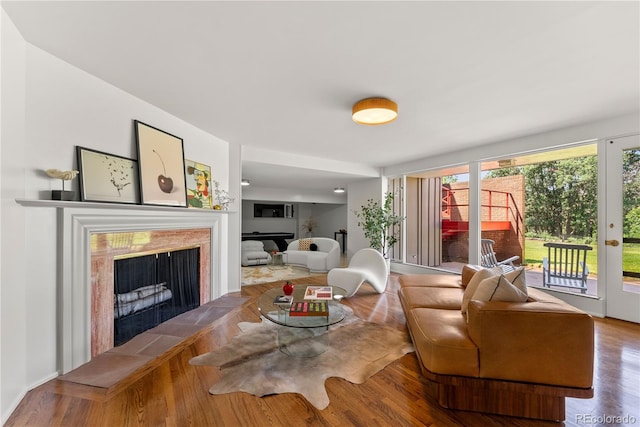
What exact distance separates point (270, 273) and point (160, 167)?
3465mm

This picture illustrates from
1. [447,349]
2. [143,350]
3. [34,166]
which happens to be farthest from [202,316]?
[447,349]

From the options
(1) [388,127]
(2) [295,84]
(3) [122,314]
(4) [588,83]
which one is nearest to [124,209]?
(3) [122,314]

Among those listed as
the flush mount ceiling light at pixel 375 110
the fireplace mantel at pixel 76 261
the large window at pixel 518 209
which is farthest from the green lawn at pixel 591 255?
the fireplace mantel at pixel 76 261

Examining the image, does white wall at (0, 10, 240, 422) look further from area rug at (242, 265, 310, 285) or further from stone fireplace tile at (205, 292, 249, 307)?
area rug at (242, 265, 310, 285)

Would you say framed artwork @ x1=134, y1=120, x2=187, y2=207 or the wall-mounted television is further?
the wall-mounted television

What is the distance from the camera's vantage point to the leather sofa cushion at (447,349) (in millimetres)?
1672

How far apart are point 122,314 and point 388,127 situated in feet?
11.9

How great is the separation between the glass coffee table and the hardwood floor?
451 millimetres

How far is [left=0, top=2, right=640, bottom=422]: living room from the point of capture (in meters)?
1.64

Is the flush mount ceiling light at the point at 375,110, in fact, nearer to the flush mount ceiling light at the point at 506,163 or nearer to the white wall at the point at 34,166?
the white wall at the point at 34,166

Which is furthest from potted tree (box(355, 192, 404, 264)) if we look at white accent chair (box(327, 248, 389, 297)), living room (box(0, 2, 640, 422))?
living room (box(0, 2, 640, 422))

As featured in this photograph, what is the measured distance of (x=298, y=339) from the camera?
8.70 feet

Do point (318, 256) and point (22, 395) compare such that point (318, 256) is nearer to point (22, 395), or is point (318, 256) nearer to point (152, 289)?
point (152, 289)

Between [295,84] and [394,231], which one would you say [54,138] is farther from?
[394,231]
